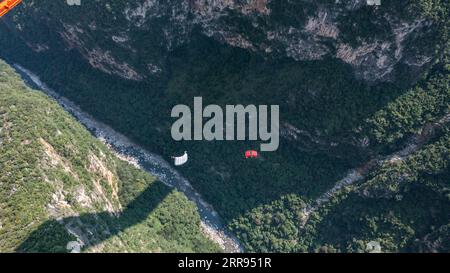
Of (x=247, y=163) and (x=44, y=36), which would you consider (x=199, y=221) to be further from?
(x=44, y=36)

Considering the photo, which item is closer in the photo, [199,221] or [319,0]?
[319,0]

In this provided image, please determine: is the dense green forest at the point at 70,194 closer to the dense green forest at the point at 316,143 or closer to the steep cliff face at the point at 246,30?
the dense green forest at the point at 316,143

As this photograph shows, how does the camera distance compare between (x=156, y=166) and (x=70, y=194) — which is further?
(x=156, y=166)

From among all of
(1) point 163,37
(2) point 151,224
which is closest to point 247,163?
(2) point 151,224

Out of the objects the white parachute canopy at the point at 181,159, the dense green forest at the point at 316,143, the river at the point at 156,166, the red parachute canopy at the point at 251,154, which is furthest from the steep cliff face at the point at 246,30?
the white parachute canopy at the point at 181,159

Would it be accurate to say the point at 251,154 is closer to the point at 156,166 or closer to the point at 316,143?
the point at 316,143

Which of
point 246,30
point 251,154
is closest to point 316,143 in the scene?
point 251,154
